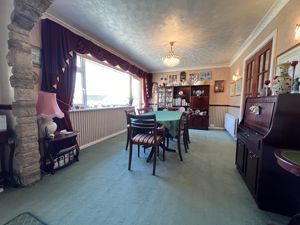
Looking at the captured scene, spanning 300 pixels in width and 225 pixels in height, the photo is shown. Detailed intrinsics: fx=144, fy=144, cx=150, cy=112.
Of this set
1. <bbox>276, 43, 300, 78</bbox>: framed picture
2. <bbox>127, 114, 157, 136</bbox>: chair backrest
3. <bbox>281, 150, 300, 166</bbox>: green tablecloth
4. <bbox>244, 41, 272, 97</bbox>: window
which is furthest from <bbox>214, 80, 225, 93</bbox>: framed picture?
<bbox>281, 150, 300, 166</bbox>: green tablecloth

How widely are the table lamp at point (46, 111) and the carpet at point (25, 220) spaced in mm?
1027

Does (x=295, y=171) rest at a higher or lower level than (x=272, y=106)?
lower

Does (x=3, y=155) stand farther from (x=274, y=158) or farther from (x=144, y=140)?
(x=274, y=158)

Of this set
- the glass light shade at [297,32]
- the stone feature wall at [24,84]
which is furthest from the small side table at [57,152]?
the glass light shade at [297,32]

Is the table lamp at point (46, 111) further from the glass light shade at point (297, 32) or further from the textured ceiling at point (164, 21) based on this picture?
the glass light shade at point (297, 32)

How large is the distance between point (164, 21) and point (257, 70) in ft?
6.92

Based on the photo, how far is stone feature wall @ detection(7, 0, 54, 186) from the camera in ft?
5.41

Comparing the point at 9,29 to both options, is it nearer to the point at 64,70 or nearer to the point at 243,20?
the point at 64,70

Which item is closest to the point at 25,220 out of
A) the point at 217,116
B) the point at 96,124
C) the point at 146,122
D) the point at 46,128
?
the point at 46,128

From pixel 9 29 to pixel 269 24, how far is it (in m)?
3.68

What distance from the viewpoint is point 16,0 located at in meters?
1.58

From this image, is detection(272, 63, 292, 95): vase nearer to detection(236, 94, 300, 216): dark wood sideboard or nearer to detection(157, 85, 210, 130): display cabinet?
detection(236, 94, 300, 216): dark wood sideboard

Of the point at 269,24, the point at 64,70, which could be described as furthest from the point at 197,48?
the point at 64,70

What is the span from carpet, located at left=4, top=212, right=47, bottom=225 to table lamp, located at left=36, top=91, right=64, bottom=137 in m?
1.03
